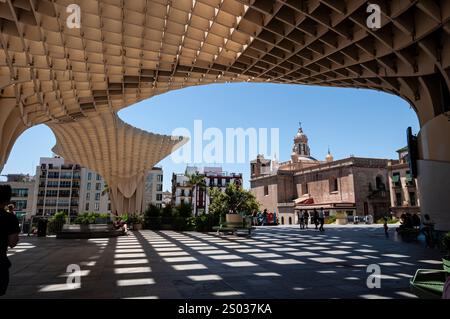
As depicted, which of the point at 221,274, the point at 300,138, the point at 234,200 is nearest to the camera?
the point at 221,274

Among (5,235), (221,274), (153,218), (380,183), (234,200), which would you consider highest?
(380,183)

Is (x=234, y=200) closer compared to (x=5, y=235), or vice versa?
(x=5, y=235)

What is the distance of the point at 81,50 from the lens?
15727 mm

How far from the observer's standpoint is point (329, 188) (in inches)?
2352

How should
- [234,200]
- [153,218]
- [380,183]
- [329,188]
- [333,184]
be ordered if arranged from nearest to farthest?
[153,218], [234,200], [380,183], [333,184], [329,188]

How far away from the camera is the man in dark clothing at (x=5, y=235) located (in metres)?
3.92

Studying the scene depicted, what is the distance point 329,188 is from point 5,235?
60408 mm

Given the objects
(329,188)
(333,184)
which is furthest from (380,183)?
(329,188)

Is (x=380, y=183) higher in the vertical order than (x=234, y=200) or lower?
higher

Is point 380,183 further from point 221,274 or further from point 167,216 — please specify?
point 221,274

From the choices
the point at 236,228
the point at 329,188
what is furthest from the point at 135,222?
the point at 329,188

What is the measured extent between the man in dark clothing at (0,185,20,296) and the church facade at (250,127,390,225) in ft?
184

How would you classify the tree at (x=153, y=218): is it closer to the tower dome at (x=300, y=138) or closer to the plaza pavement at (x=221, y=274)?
the plaza pavement at (x=221, y=274)
